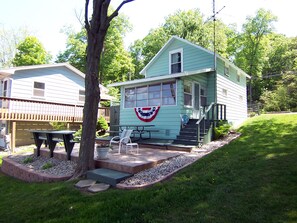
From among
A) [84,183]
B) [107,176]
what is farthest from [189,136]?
[84,183]

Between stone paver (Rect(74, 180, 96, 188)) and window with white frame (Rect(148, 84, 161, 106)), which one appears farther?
window with white frame (Rect(148, 84, 161, 106))

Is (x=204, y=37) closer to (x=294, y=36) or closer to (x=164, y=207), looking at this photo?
(x=294, y=36)

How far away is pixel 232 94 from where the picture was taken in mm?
14570

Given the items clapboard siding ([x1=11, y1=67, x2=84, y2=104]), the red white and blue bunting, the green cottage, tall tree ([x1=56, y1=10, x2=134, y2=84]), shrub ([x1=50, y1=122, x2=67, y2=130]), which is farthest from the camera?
tall tree ([x1=56, y1=10, x2=134, y2=84])

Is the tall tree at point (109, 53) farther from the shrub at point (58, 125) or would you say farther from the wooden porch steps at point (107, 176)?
the wooden porch steps at point (107, 176)

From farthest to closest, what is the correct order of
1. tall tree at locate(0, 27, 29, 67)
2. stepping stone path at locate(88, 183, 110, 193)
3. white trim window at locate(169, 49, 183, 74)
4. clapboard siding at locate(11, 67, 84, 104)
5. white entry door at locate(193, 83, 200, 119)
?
tall tree at locate(0, 27, 29, 67)
clapboard siding at locate(11, 67, 84, 104)
white trim window at locate(169, 49, 183, 74)
white entry door at locate(193, 83, 200, 119)
stepping stone path at locate(88, 183, 110, 193)

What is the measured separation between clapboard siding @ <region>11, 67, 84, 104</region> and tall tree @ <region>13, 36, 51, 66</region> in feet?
33.7

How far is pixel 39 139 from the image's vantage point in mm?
8828

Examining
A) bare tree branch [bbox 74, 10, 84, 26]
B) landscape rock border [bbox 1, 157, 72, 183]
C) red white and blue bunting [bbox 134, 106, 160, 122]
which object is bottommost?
landscape rock border [bbox 1, 157, 72, 183]

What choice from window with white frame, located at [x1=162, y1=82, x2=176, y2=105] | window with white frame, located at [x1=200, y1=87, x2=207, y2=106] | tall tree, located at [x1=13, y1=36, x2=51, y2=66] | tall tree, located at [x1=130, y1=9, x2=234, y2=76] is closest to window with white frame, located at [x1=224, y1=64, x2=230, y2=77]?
window with white frame, located at [x1=200, y1=87, x2=207, y2=106]

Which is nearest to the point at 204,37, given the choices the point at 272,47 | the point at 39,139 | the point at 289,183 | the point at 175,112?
the point at 272,47

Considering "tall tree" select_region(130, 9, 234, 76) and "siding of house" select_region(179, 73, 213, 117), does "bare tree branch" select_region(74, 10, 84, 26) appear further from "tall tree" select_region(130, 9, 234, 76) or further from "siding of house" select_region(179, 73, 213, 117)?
"tall tree" select_region(130, 9, 234, 76)

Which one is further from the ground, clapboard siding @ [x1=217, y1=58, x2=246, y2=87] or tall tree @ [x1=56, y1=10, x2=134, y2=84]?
tall tree @ [x1=56, y1=10, x2=134, y2=84]

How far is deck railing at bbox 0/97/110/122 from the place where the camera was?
1208 centimetres
